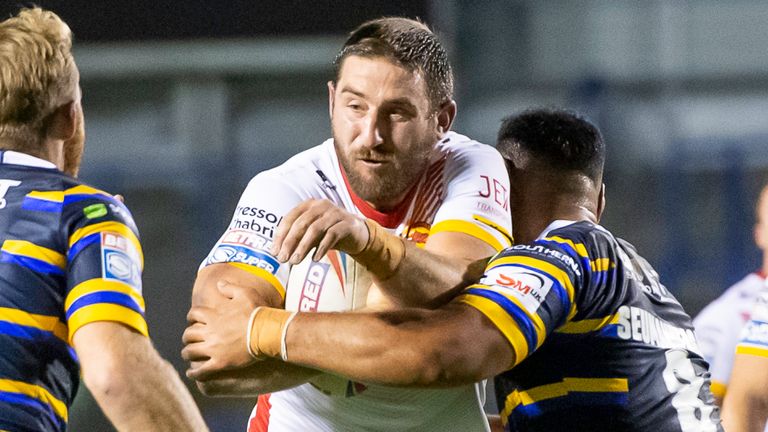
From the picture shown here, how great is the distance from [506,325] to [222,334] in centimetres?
70

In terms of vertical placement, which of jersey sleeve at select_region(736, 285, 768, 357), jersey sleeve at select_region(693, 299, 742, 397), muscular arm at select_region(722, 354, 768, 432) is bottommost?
jersey sleeve at select_region(693, 299, 742, 397)

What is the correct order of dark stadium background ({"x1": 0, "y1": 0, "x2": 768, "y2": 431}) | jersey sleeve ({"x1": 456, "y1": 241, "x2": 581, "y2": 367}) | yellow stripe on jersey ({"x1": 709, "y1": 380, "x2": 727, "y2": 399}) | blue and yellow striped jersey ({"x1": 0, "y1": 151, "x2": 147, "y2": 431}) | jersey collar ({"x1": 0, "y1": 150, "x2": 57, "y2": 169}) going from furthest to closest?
dark stadium background ({"x1": 0, "y1": 0, "x2": 768, "y2": 431}) < yellow stripe on jersey ({"x1": 709, "y1": 380, "x2": 727, "y2": 399}) < jersey collar ({"x1": 0, "y1": 150, "x2": 57, "y2": 169}) < jersey sleeve ({"x1": 456, "y1": 241, "x2": 581, "y2": 367}) < blue and yellow striped jersey ({"x1": 0, "y1": 151, "x2": 147, "y2": 431})

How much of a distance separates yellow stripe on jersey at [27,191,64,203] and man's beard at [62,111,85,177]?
12.1 inches

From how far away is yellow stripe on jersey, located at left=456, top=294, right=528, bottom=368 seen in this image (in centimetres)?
282

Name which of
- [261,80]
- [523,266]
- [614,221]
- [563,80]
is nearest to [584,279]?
[523,266]

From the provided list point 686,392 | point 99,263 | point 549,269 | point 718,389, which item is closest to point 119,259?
point 99,263

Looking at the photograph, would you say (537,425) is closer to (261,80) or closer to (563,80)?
(563,80)

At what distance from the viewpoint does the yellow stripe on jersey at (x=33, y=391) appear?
273 centimetres

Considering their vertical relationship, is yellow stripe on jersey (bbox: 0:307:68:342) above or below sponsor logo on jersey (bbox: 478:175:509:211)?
below

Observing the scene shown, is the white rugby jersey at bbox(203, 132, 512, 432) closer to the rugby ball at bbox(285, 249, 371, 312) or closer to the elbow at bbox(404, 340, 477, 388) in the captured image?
the rugby ball at bbox(285, 249, 371, 312)

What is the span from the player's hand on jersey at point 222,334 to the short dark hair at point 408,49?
0.74m

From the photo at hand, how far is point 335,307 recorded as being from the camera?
341 centimetres

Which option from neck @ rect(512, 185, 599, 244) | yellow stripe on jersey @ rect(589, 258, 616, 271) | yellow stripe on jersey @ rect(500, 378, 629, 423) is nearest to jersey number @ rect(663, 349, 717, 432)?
yellow stripe on jersey @ rect(500, 378, 629, 423)

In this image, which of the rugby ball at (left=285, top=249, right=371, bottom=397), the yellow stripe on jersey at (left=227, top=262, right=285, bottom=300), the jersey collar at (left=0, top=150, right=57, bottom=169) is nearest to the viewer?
the jersey collar at (left=0, top=150, right=57, bottom=169)
